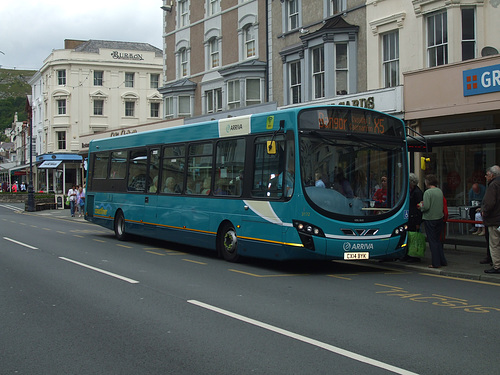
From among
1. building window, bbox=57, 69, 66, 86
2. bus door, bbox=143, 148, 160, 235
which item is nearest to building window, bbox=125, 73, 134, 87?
building window, bbox=57, 69, 66, 86

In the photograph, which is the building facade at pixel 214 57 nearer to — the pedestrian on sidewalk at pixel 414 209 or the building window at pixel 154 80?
the pedestrian on sidewalk at pixel 414 209

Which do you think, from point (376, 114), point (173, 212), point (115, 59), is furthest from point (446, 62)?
point (115, 59)

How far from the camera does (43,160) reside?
63000 millimetres

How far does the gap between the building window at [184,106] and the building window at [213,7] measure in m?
4.85

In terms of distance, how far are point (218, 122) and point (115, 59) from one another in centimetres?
5351

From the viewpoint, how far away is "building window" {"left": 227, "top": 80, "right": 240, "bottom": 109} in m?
29.0

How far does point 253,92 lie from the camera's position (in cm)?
2828

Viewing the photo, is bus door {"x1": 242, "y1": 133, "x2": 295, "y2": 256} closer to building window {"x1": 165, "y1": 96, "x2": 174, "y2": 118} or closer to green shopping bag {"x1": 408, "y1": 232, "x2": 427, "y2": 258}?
green shopping bag {"x1": 408, "y1": 232, "x2": 427, "y2": 258}

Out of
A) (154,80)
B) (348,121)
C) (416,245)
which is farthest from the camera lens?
(154,80)

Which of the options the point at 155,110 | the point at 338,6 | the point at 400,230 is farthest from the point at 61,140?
the point at 400,230

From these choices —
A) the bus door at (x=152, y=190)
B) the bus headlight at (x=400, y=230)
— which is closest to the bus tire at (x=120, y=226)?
the bus door at (x=152, y=190)

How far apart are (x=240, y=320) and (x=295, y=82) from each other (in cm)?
1943

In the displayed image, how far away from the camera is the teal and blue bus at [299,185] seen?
10.8m

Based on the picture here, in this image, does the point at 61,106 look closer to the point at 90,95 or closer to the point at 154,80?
the point at 90,95
